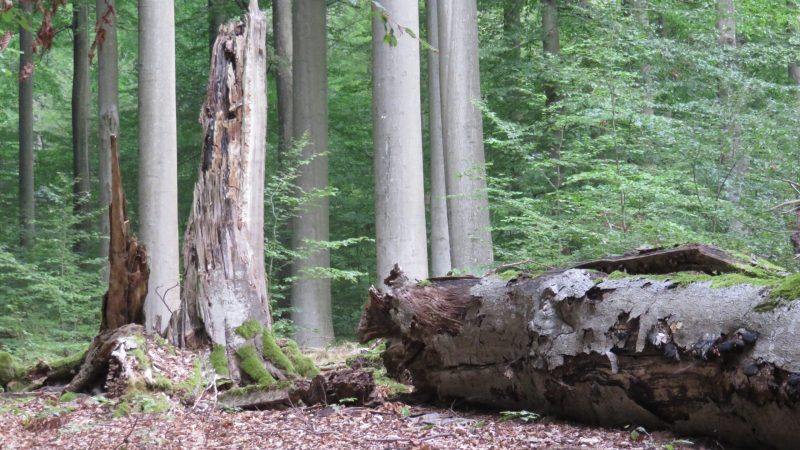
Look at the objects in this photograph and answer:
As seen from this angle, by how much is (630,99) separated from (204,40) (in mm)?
A: 16004

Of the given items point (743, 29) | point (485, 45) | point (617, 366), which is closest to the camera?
point (617, 366)

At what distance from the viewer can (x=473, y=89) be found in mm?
13016

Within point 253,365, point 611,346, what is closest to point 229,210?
point 253,365

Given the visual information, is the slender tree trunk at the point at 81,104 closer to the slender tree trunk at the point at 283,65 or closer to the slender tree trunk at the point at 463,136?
the slender tree trunk at the point at 283,65

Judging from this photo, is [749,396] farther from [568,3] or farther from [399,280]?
[568,3]

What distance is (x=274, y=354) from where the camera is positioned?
713 centimetres

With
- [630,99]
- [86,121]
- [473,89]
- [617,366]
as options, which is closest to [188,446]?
[617,366]

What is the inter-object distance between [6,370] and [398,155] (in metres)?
5.47

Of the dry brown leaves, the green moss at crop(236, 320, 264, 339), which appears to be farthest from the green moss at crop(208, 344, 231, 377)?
the dry brown leaves

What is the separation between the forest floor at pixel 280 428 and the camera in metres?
4.58

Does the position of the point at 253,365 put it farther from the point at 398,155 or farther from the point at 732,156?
the point at 732,156

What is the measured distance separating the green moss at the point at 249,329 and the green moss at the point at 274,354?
7 centimetres

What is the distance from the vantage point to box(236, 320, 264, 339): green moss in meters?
7.18

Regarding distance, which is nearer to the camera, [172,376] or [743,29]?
[172,376]
